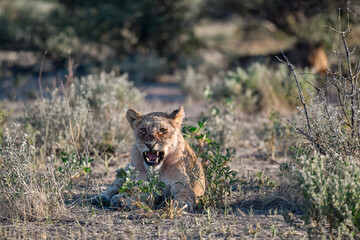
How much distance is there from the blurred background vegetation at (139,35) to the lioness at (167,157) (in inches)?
400

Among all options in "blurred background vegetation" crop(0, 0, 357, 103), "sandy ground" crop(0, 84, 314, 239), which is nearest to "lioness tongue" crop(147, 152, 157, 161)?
"sandy ground" crop(0, 84, 314, 239)

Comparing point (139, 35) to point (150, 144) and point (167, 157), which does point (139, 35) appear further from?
point (150, 144)

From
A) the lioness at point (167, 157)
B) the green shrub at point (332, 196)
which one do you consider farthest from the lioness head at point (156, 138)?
the green shrub at point (332, 196)

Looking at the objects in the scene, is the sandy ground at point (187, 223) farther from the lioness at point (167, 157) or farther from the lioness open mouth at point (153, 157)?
the lioness open mouth at point (153, 157)

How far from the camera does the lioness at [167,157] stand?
4734 millimetres

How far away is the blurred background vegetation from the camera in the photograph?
51.2 ft

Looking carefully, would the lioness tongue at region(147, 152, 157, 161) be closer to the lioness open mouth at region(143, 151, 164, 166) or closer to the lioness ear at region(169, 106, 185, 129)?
the lioness open mouth at region(143, 151, 164, 166)

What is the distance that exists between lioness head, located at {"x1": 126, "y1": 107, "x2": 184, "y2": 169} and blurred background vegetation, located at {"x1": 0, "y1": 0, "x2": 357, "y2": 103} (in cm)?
1021

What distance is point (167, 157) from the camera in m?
4.86

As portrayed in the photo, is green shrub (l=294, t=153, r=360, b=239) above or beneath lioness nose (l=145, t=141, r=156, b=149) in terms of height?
beneath

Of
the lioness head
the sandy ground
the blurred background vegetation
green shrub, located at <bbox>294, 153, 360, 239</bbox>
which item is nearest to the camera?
green shrub, located at <bbox>294, 153, 360, 239</bbox>

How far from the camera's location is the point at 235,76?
11.3 meters

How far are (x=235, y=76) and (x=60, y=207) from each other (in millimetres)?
7260

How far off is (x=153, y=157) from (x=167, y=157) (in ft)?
0.53
